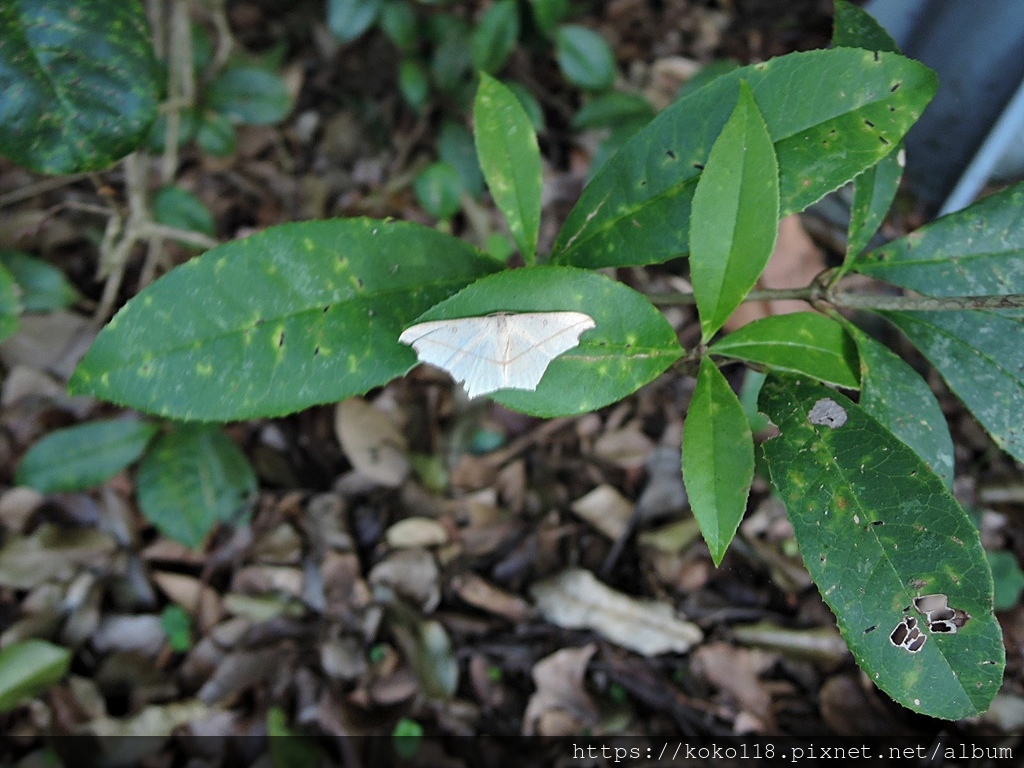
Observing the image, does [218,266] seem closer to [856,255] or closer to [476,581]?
[856,255]

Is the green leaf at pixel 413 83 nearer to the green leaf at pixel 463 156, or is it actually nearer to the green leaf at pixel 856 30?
the green leaf at pixel 463 156

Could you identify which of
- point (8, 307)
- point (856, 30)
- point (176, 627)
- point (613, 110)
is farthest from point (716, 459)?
point (176, 627)

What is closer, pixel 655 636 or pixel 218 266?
pixel 218 266

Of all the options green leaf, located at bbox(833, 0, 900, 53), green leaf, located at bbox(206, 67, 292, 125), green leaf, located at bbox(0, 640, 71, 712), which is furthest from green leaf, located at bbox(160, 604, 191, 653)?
green leaf, located at bbox(833, 0, 900, 53)

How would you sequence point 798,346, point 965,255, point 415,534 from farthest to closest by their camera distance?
point 415,534
point 965,255
point 798,346

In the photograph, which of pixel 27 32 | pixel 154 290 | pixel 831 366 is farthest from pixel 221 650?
pixel 831 366

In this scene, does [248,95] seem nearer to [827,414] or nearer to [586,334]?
[586,334]

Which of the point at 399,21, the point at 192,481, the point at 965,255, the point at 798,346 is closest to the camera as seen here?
the point at 798,346
